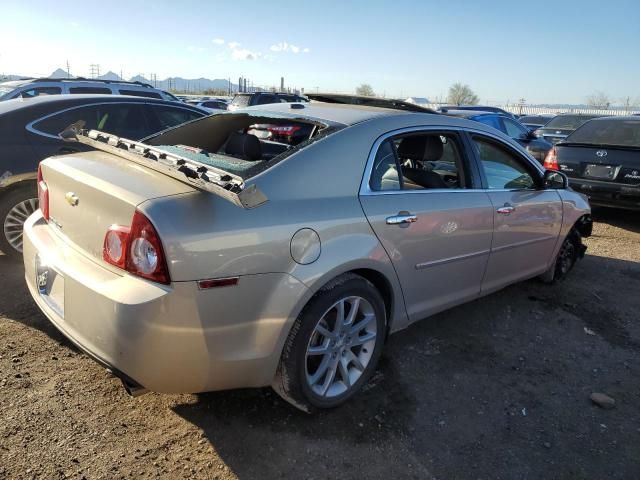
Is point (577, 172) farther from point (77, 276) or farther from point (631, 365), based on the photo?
point (77, 276)

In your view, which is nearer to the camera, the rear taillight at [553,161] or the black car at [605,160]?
the black car at [605,160]

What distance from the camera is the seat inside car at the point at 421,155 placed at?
343 centimetres

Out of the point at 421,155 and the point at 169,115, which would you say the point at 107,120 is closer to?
the point at 169,115

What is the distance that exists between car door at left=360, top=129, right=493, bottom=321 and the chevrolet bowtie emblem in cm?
146

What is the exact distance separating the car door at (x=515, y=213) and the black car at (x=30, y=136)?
3.83 metres

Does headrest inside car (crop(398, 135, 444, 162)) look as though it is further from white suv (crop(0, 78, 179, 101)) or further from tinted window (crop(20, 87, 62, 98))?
tinted window (crop(20, 87, 62, 98))

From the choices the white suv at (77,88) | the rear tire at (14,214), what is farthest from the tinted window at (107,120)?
the white suv at (77,88)

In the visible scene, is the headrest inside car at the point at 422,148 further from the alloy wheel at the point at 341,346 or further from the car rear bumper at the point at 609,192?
the car rear bumper at the point at 609,192

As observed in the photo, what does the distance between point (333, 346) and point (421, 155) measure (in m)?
1.60

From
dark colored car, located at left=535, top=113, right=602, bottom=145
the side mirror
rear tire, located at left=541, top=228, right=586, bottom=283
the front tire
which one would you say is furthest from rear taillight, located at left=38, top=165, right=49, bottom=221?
dark colored car, located at left=535, top=113, right=602, bottom=145

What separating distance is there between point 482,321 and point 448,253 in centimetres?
111

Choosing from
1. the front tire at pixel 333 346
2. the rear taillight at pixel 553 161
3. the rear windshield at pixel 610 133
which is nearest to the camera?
the front tire at pixel 333 346

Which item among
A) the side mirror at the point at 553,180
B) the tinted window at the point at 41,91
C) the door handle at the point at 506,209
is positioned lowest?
the door handle at the point at 506,209

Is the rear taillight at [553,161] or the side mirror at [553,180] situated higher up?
the side mirror at [553,180]
